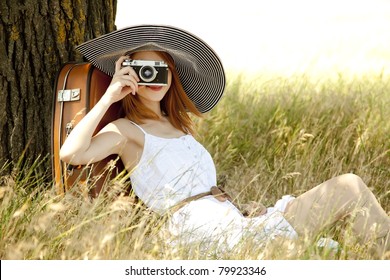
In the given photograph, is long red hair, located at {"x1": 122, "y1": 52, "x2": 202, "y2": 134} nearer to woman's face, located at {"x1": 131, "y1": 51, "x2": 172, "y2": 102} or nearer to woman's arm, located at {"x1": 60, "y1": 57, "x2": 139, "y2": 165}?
woman's face, located at {"x1": 131, "y1": 51, "x2": 172, "y2": 102}

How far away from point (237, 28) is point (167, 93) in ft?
47.6

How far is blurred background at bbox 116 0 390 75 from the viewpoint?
1108 cm

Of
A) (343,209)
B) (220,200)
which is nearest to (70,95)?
(220,200)

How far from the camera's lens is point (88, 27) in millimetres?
4621

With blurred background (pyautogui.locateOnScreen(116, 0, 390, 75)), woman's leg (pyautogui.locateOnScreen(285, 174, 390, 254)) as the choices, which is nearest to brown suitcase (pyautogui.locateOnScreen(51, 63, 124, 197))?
woman's leg (pyautogui.locateOnScreen(285, 174, 390, 254))

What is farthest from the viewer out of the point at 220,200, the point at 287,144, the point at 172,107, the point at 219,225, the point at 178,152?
→ the point at 287,144

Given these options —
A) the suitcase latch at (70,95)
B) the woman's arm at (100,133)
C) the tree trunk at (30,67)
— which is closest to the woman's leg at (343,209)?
the woman's arm at (100,133)

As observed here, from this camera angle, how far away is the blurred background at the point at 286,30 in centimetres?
1108

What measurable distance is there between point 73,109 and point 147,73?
44cm

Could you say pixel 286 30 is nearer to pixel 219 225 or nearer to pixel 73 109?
pixel 73 109

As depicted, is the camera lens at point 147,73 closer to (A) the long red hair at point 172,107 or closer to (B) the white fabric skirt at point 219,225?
(A) the long red hair at point 172,107

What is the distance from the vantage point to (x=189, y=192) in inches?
163

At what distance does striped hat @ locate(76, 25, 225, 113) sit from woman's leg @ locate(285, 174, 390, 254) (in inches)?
36.0

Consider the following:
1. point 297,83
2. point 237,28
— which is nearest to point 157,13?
point 237,28
